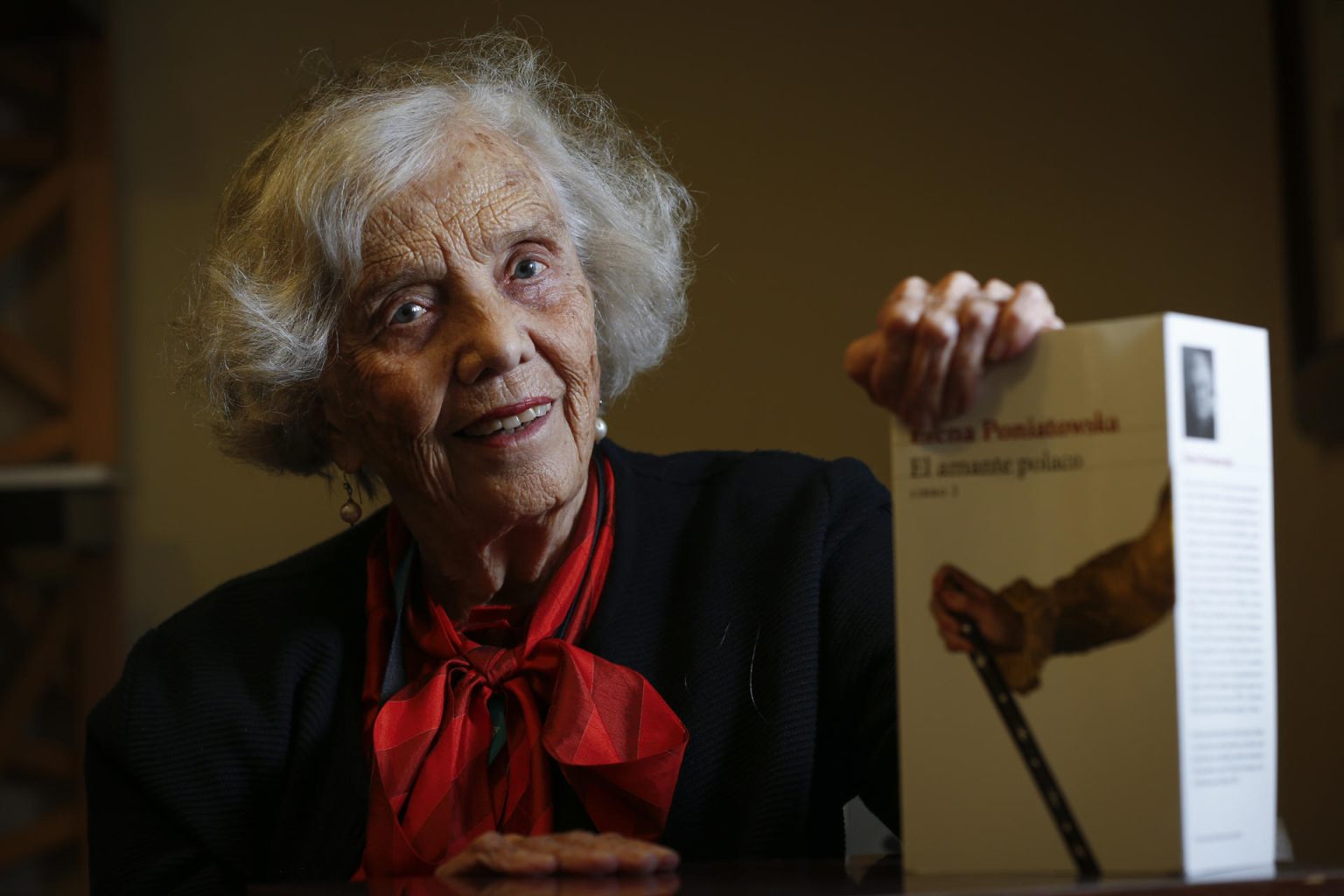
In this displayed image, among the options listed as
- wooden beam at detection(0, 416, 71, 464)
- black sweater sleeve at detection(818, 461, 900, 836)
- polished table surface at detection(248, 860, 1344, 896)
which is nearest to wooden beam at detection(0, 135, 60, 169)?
wooden beam at detection(0, 416, 71, 464)

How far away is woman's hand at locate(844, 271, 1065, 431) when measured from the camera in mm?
764

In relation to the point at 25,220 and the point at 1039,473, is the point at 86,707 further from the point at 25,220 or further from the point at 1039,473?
the point at 1039,473

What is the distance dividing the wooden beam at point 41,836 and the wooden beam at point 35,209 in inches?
40.5

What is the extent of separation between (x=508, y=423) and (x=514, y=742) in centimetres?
31

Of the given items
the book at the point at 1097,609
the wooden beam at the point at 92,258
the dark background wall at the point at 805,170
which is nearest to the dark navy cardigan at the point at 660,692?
the book at the point at 1097,609

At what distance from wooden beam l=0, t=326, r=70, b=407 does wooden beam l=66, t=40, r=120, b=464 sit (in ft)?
0.11

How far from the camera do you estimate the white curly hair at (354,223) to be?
141cm

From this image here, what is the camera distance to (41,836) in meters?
2.40

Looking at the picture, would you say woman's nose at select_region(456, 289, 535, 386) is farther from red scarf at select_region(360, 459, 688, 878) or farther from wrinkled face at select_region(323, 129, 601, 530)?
red scarf at select_region(360, 459, 688, 878)

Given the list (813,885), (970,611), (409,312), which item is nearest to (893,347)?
(970,611)

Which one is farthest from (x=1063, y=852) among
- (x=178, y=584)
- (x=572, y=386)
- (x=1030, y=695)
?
(x=178, y=584)

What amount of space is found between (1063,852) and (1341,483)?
149 centimetres

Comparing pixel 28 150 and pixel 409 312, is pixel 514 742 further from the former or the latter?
pixel 28 150

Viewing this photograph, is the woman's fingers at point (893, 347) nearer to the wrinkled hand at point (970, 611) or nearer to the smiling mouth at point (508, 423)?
the wrinkled hand at point (970, 611)
